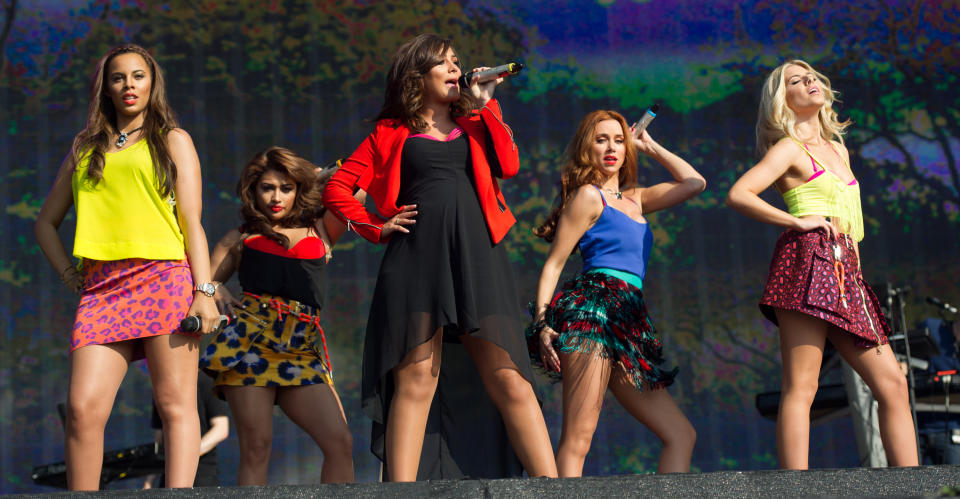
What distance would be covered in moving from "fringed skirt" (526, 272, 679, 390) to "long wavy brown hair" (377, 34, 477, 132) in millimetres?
764

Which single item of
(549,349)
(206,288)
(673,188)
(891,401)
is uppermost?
(673,188)

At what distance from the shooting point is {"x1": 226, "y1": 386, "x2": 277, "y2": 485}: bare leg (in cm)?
396

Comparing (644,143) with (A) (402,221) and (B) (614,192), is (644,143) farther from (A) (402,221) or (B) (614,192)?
(A) (402,221)

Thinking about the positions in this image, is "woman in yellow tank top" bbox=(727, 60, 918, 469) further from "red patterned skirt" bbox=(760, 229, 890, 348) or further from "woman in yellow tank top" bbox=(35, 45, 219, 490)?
"woman in yellow tank top" bbox=(35, 45, 219, 490)

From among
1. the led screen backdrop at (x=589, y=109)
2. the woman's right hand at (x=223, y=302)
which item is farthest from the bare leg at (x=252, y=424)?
the led screen backdrop at (x=589, y=109)

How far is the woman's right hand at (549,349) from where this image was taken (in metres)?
3.71

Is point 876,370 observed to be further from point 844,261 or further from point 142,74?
point 142,74

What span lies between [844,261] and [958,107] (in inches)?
163

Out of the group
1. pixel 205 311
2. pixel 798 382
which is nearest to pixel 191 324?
pixel 205 311

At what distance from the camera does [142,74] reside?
337 cm

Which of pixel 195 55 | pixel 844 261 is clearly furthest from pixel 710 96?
pixel 844 261

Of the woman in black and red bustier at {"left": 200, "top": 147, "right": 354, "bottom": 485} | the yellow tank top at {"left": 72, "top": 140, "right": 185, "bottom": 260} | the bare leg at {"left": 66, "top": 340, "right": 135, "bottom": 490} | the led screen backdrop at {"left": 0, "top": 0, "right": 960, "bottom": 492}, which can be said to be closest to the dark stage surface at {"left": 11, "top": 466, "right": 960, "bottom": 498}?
the bare leg at {"left": 66, "top": 340, "right": 135, "bottom": 490}

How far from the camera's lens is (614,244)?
12.7 feet

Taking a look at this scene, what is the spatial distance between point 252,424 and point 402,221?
1.11 m
